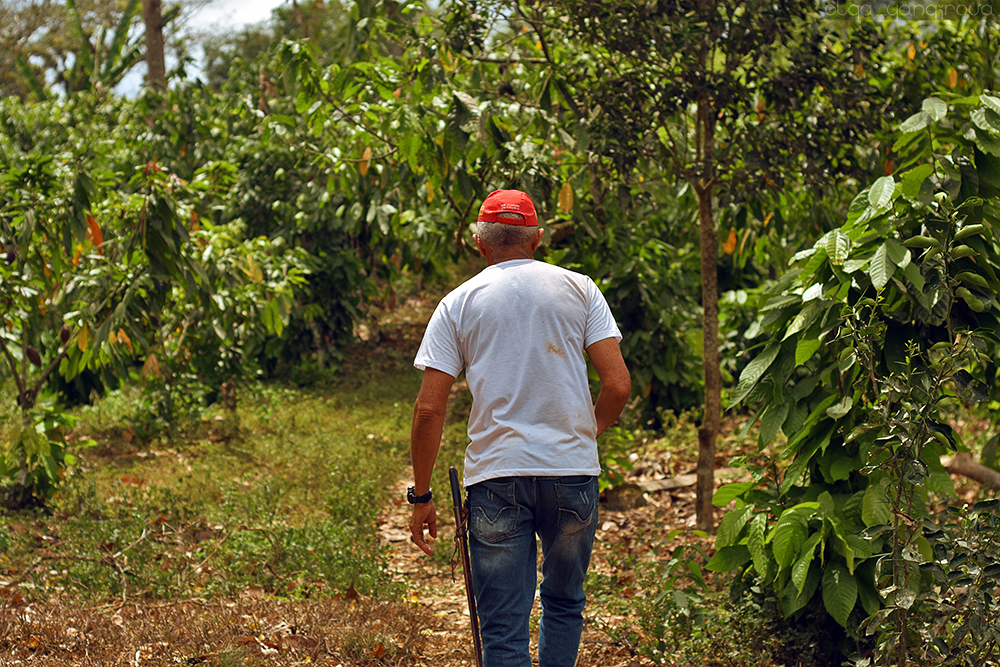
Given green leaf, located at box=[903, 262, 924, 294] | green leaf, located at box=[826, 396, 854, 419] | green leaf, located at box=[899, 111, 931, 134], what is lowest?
green leaf, located at box=[826, 396, 854, 419]

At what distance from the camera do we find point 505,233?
2.64 meters

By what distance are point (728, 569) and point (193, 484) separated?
4.16 m

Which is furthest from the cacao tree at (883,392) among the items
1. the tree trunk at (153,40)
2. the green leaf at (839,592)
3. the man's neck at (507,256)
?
the tree trunk at (153,40)

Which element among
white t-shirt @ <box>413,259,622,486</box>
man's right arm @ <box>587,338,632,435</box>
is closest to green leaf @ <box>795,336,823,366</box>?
man's right arm @ <box>587,338,632,435</box>

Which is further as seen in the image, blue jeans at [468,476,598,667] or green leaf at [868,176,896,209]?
green leaf at [868,176,896,209]

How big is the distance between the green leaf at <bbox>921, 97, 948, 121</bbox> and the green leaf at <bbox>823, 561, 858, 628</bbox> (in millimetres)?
1686

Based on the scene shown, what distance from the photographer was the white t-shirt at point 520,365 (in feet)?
8.13

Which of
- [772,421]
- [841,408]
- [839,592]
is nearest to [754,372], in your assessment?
[772,421]

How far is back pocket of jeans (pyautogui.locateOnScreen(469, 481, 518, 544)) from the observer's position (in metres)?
2.48

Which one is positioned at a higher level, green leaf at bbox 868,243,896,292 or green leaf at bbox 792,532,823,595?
green leaf at bbox 868,243,896,292

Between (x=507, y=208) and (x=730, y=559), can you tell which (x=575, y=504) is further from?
(x=730, y=559)

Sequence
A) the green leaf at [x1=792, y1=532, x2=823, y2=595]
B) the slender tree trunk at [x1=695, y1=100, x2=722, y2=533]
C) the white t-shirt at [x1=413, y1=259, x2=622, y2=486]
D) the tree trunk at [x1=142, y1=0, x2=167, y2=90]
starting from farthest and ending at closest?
the tree trunk at [x1=142, y1=0, x2=167, y2=90]
the slender tree trunk at [x1=695, y1=100, x2=722, y2=533]
the green leaf at [x1=792, y1=532, x2=823, y2=595]
the white t-shirt at [x1=413, y1=259, x2=622, y2=486]

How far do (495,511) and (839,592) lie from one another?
4.54 feet

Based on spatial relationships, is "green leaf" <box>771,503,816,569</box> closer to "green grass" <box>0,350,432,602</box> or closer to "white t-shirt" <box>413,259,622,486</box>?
"white t-shirt" <box>413,259,622,486</box>
